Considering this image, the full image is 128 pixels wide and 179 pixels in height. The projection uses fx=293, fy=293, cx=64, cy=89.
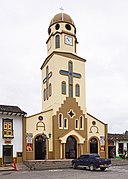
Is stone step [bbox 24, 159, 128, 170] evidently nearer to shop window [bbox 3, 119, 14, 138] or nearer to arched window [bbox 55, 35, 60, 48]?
shop window [bbox 3, 119, 14, 138]

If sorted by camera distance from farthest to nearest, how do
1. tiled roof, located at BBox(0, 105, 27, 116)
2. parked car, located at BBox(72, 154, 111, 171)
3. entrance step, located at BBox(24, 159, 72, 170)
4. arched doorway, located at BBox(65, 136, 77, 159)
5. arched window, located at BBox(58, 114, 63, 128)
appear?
arched doorway, located at BBox(65, 136, 77, 159), arched window, located at BBox(58, 114, 63, 128), tiled roof, located at BBox(0, 105, 27, 116), entrance step, located at BBox(24, 159, 72, 170), parked car, located at BBox(72, 154, 111, 171)

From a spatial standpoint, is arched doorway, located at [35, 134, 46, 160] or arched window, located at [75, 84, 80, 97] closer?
arched doorway, located at [35, 134, 46, 160]

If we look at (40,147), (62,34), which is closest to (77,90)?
(62,34)

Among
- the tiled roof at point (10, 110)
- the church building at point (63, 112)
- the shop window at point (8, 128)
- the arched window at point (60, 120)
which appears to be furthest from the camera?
the arched window at point (60, 120)

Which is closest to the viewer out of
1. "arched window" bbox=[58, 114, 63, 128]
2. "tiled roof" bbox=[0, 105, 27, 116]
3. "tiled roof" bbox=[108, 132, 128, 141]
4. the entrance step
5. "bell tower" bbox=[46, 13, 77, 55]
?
the entrance step

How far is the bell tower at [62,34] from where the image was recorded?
39219mm

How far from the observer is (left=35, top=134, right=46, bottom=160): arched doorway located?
34.6 metres

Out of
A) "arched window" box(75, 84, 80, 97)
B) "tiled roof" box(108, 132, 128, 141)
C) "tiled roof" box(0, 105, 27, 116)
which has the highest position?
"arched window" box(75, 84, 80, 97)

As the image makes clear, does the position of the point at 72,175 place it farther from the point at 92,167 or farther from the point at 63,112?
the point at 63,112

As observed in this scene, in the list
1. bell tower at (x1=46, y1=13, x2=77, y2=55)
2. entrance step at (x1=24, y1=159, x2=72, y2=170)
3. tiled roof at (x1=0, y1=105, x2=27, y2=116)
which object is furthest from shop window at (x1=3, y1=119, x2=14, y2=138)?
bell tower at (x1=46, y1=13, x2=77, y2=55)

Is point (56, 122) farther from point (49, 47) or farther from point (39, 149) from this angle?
point (49, 47)

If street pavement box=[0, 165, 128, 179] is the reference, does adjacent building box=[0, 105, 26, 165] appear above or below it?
above

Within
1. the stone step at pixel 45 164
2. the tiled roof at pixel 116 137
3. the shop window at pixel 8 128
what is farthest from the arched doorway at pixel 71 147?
the shop window at pixel 8 128

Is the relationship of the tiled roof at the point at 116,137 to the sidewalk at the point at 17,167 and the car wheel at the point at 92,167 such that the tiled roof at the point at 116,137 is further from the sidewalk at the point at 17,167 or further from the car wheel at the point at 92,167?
the car wheel at the point at 92,167
